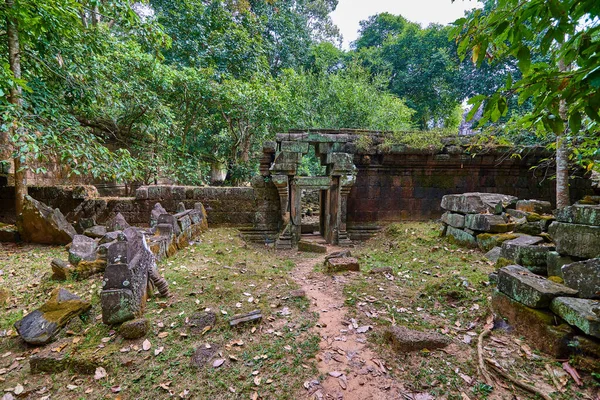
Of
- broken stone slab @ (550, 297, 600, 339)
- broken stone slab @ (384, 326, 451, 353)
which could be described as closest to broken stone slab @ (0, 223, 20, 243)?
broken stone slab @ (384, 326, 451, 353)

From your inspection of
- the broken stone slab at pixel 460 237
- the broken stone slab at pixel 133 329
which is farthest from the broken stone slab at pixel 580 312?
the broken stone slab at pixel 133 329

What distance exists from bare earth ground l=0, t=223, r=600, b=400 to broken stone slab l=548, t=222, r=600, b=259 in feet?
3.05

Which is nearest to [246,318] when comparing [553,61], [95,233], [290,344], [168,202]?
[290,344]

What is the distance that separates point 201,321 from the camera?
2.75 metres

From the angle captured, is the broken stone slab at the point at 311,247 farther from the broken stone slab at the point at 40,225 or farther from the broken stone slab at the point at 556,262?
the broken stone slab at the point at 40,225

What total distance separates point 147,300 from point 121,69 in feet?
25.5

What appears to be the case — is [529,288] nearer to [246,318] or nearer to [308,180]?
[246,318]

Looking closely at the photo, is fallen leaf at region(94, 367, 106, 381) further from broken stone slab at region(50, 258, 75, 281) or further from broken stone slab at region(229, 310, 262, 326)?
broken stone slab at region(50, 258, 75, 281)

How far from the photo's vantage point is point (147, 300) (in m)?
3.11

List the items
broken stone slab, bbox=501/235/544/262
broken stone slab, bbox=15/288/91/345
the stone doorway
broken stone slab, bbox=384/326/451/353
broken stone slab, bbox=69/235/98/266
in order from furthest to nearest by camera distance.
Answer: the stone doorway < broken stone slab, bbox=69/235/98/266 < broken stone slab, bbox=501/235/544/262 < broken stone slab, bbox=15/288/91/345 < broken stone slab, bbox=384/326/451/353

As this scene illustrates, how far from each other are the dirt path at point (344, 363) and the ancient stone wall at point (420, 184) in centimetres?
458

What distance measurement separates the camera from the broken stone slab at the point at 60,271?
3.52m

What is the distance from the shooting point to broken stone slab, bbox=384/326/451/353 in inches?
92.1

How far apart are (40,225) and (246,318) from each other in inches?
197
